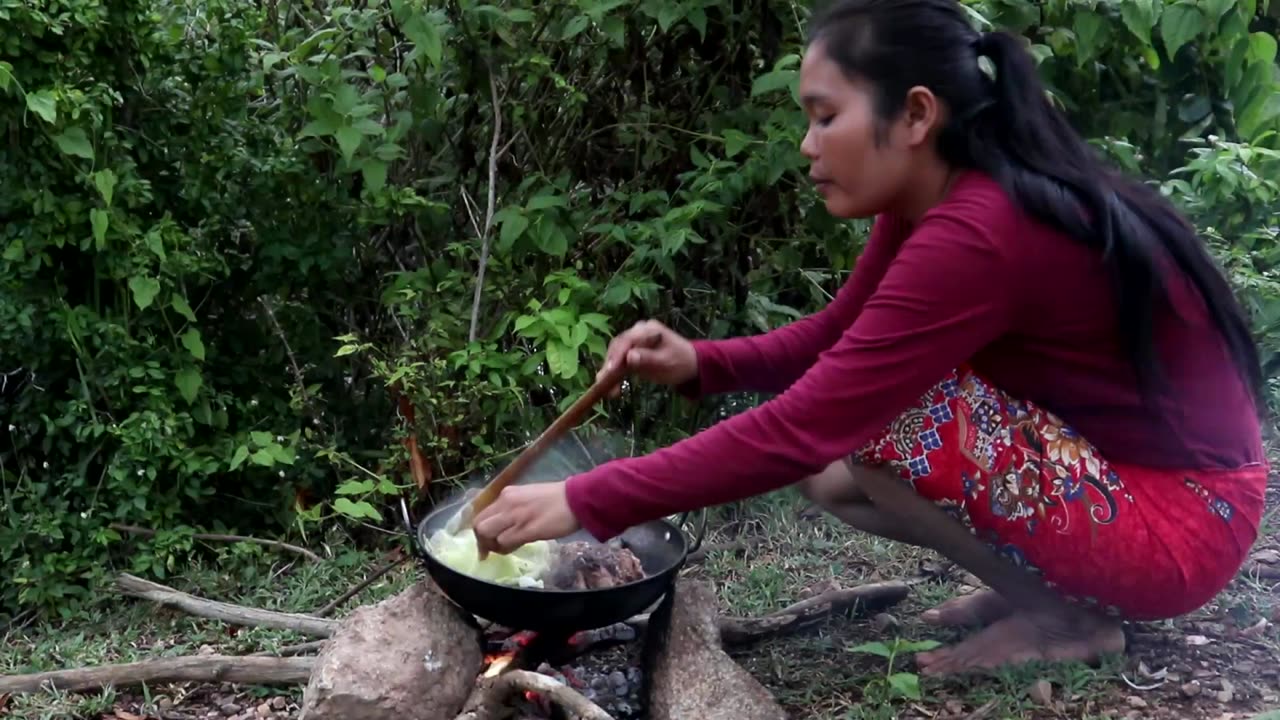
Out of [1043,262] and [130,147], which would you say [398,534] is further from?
[1043,262]

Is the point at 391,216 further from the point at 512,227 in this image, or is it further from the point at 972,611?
the point at 972,611

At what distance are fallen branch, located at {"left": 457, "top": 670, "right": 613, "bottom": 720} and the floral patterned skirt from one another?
0.77m

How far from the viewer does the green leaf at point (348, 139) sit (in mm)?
3207

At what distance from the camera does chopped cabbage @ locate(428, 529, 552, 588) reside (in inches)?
91.3

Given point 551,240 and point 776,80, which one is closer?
point 776,80

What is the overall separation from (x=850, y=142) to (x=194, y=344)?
2115mm

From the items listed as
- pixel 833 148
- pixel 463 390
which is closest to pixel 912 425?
pixel 833 148

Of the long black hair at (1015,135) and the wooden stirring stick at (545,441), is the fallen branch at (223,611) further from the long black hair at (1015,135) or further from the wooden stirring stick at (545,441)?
the long black hair at (1015,135)

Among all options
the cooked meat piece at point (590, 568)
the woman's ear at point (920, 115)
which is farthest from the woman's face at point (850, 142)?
the cooked meat piece at point (590, 568)

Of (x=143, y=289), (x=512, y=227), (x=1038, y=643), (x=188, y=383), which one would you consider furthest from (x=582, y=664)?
(x=143, y=289)

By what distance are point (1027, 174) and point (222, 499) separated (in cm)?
261

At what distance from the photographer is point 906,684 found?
2354mm

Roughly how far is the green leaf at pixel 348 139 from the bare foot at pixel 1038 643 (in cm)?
195

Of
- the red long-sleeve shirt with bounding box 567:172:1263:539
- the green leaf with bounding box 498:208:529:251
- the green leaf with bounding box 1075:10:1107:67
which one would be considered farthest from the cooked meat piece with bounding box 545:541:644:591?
the green leaf with bounding box 1075:10:1107:67
